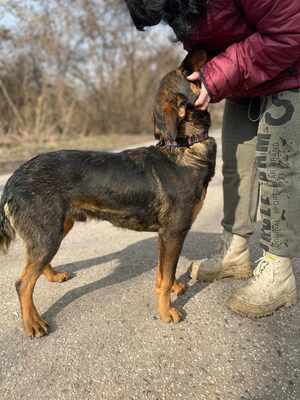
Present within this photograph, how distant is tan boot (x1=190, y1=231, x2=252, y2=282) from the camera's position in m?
3.55

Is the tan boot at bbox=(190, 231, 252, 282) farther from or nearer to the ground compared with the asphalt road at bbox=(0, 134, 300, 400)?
farther from the ground

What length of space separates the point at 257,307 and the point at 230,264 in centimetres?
65

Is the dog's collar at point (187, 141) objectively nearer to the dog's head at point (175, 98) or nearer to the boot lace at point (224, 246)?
the dog's head at point (175, 98)

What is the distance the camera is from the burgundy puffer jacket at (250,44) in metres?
2.43

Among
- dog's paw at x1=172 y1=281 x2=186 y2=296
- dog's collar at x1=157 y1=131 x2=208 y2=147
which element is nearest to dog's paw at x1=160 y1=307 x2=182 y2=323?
dog's paw at x1=172 y1=281 x2=186 y2=296

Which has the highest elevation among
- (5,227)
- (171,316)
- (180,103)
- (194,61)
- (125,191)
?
(194,61)

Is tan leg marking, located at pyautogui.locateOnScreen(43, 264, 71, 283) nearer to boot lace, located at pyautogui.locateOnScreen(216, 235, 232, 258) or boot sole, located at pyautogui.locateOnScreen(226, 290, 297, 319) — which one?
boot lace, located at pyautogui.locateOnScreen(216, 235, 232, 258)

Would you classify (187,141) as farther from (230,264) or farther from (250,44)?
(230,264)

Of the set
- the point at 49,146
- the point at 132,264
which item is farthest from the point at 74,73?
the point at 132,264

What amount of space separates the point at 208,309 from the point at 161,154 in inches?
47.8

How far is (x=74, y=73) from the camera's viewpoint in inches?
738

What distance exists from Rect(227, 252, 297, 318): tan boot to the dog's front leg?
17.8 inches

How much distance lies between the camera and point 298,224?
2.90 m

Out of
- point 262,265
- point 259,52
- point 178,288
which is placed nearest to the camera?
point 259,52
